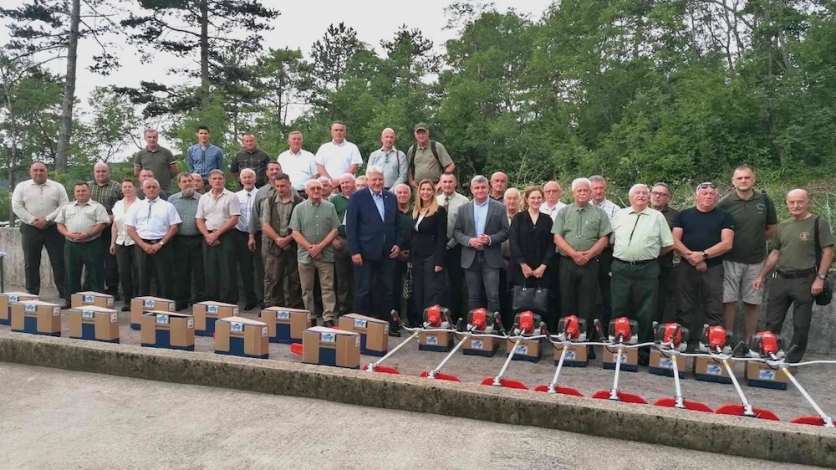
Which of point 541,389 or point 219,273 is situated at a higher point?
point 219,273

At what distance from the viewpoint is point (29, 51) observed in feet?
84.9

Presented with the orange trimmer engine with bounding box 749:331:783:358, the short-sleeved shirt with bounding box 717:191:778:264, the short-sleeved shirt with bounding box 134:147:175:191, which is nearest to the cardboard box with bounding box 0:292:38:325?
the short-sleeved shirt with bounding box 134:147:175:191

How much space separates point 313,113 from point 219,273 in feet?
73.2

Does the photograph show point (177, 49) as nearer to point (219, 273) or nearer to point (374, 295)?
point (219, 273)

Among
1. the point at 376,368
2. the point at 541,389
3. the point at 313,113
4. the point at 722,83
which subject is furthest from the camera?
the point at 313,113

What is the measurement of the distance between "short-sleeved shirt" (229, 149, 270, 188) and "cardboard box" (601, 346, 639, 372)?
5482 mm

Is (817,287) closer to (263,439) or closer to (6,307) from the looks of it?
(263,439)

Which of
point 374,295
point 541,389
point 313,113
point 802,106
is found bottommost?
point 541,389

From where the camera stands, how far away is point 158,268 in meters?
7.94

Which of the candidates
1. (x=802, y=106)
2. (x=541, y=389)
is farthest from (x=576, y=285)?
(x=802, y=106)

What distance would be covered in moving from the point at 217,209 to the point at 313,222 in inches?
60.4

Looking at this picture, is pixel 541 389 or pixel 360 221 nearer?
pixel 541 389

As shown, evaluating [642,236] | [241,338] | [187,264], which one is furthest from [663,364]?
[187,264]

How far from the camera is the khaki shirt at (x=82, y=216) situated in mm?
8016
